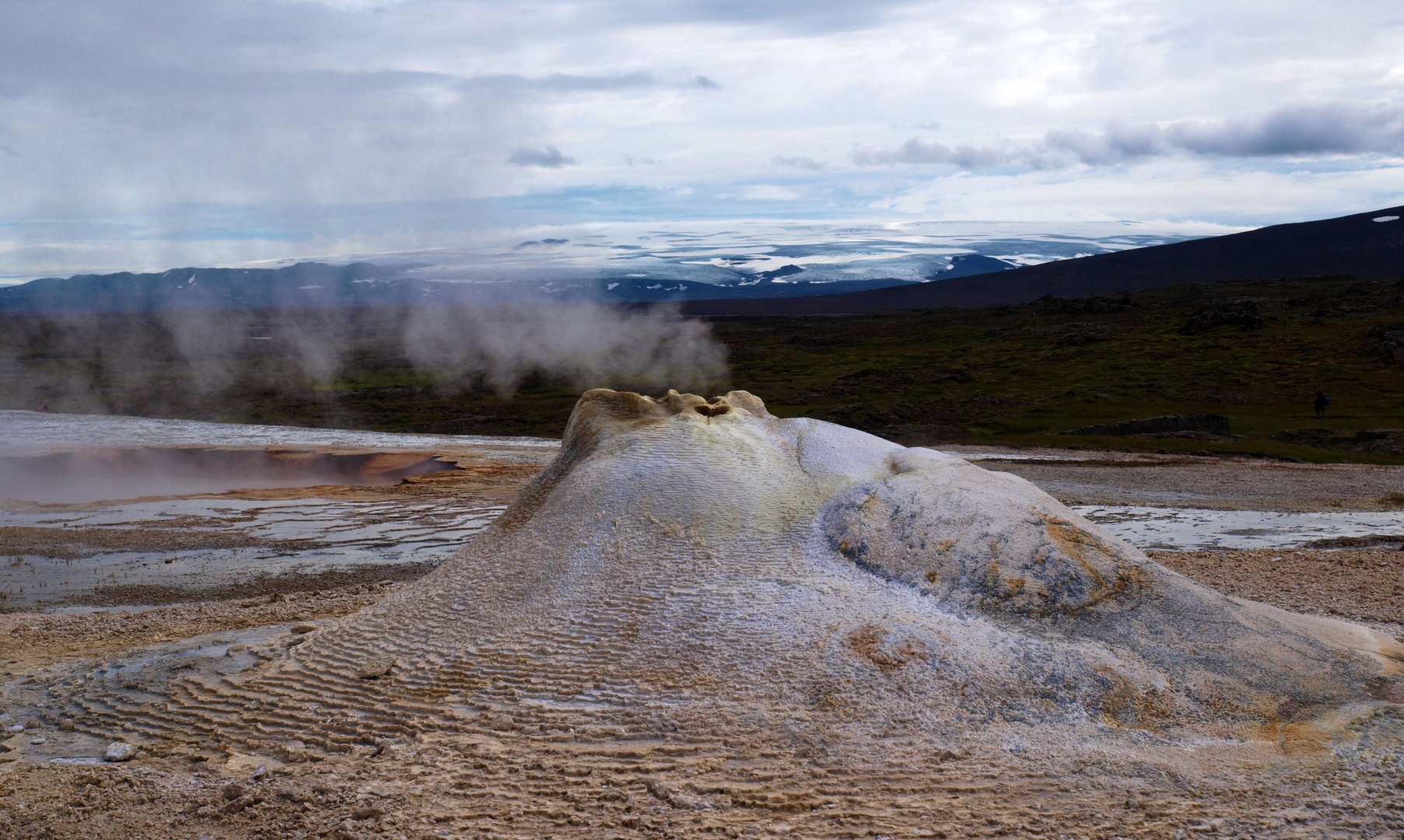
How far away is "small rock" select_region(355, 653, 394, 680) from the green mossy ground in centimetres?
2381

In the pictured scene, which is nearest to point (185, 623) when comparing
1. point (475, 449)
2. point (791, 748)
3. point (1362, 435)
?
point (791, 748)

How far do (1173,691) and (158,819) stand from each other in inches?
222

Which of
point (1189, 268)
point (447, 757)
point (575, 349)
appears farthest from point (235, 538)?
point (1189, 268)

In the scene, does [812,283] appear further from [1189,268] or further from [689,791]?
[689,791]

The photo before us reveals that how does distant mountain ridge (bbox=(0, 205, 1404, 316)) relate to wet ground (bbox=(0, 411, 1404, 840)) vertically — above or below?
above

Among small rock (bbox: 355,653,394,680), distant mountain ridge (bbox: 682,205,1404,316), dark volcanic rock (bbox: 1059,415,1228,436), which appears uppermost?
distant mountain ridge (bbox: 682,205,1404,316)

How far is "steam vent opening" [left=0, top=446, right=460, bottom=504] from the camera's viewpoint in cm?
2195

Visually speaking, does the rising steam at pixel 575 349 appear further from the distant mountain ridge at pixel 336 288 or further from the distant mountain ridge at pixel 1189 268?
the distant mountain ridge at pixel 336 288

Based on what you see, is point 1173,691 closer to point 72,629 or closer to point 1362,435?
point 72,629

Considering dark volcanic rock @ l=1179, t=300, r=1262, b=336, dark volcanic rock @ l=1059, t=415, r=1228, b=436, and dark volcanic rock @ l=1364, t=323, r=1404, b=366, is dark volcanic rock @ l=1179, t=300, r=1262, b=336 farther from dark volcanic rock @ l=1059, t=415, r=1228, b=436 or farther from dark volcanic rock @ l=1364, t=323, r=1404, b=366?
dark volcanic rock @ l=1059, t=415, r=1228, b=436

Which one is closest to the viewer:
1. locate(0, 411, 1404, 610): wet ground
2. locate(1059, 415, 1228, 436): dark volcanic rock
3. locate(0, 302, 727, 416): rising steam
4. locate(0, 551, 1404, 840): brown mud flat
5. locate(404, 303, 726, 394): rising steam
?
locate(0, 551, 1404, 840): brown mud flat

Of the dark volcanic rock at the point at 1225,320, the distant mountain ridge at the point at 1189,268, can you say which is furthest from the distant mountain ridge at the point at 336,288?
the dark volcanic rock at the point at 1225,320

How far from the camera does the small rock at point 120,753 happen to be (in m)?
5.72

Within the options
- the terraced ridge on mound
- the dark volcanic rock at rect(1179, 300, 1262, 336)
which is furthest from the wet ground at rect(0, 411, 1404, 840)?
the dark volcanic rock at rect(1179, 300, 1262, 336)
